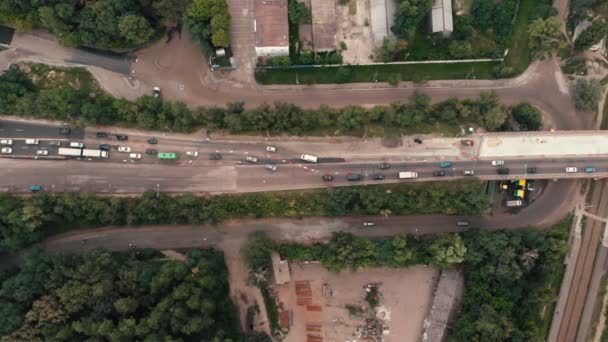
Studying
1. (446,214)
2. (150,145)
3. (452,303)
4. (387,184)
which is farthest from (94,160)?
(452,303)

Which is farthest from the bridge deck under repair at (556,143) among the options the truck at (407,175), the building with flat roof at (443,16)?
the building with flat roof at (443,16)

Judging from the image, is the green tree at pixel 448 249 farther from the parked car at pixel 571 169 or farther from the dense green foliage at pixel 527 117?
the dense green foliage at pixel 527 117

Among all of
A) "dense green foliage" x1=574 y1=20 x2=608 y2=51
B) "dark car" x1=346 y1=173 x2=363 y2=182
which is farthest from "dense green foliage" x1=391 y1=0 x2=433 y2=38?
"dense green foliage" x1=574 y1=20 x2=608 y2=51

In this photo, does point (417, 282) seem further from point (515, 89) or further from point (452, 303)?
point (515, 89)

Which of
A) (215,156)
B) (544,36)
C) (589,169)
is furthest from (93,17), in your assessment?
(589,169)

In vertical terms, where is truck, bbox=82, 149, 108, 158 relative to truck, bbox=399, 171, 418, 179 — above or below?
below

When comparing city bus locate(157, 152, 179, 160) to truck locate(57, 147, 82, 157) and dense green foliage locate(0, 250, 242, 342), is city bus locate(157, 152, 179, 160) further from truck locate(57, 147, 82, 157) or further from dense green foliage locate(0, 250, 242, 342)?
dense green foliage locate(0, 250, 242, 342)

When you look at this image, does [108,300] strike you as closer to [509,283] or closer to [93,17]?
[93,17]
